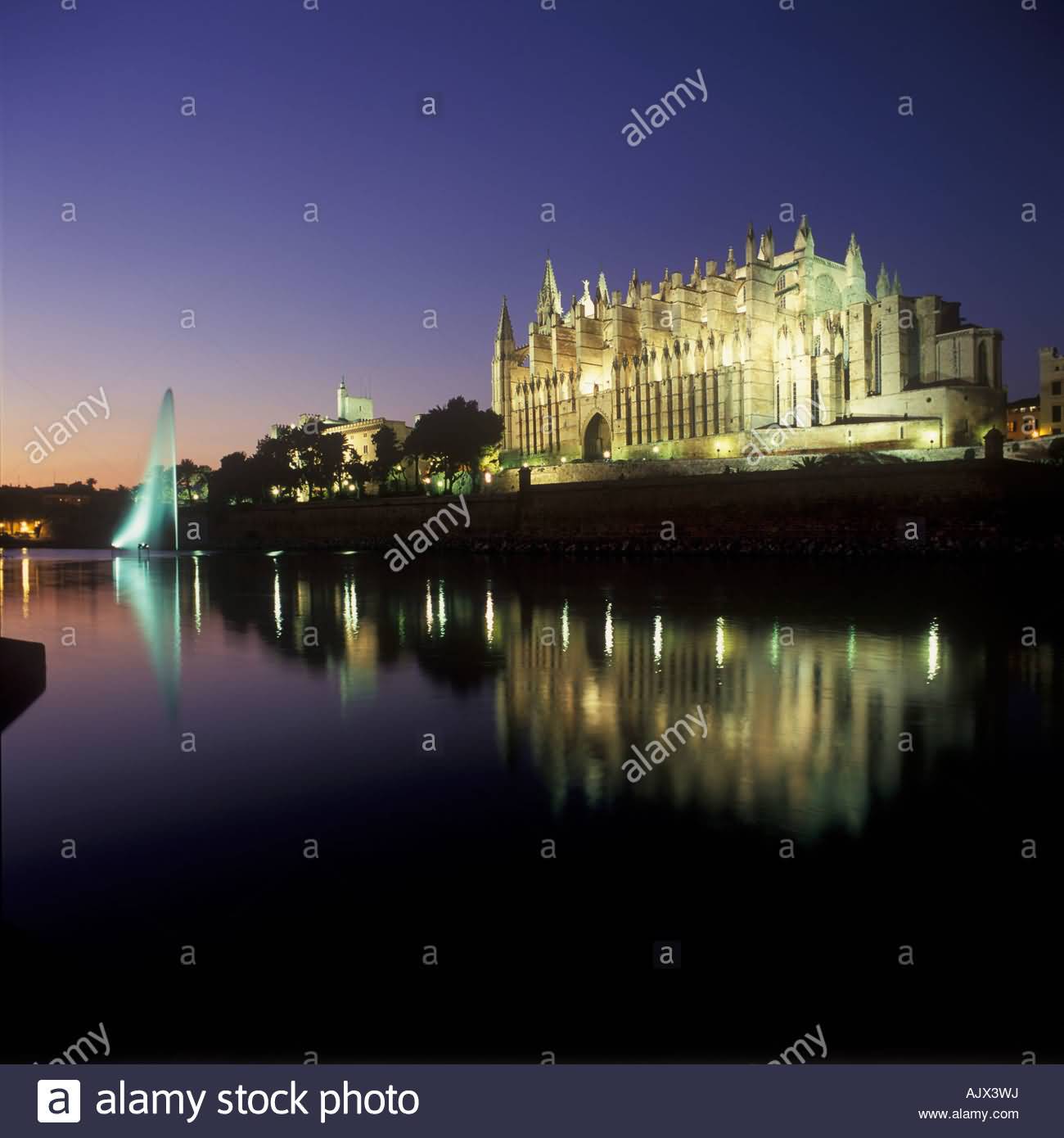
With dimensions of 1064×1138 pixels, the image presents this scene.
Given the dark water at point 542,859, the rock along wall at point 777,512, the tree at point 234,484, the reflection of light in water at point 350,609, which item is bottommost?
the dark water at point 542,859

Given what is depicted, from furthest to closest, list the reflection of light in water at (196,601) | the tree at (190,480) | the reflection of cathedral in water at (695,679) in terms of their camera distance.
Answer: the tree at (190,480)
the reflection of light in water at (196,601)
the reflection of cathedral in water at (695,679)

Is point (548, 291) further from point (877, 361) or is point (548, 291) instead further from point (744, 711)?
point (744, 711)

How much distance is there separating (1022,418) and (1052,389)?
9285 mm

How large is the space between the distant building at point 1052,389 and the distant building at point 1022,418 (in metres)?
4.44

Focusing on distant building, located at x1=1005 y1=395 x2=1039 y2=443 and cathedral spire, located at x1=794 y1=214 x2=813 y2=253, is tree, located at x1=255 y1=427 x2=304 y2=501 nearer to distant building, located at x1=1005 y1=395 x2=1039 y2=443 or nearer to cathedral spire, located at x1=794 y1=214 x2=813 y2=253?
cathedral spire, located at x1=794 y1=214 x2=813 y2=253

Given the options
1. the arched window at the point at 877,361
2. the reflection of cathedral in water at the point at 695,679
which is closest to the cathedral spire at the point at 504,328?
the arched window at the point at 877,361

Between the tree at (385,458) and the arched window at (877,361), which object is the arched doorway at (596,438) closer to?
the tree at (385,458)

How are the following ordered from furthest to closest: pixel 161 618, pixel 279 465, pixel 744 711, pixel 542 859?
pixel 279 465
pixel 161 618
pixel 744 711
pixel 542 859

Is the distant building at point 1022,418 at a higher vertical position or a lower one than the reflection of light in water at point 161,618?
higher

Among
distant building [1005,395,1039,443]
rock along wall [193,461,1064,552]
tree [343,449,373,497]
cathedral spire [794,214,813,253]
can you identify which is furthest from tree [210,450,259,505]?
distant building [1005,395,1039,443]

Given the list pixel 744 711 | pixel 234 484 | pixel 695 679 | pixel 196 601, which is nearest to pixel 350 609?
pixel 196 601

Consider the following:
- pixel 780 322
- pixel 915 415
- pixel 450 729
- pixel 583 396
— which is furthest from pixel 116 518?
pixel 450 729

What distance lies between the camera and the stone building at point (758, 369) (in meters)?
48.5

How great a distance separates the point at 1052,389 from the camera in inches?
2094
